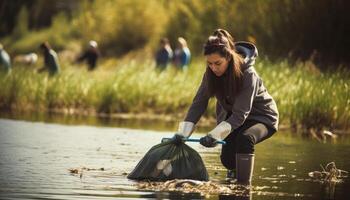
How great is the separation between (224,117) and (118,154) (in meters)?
4.24

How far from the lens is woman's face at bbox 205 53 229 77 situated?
11.9 m

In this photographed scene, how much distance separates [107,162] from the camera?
14914mm

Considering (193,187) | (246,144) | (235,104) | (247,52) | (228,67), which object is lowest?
(193,187)

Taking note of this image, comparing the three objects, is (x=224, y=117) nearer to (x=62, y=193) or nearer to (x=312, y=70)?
(x=62, y=193)

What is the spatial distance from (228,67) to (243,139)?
76cm

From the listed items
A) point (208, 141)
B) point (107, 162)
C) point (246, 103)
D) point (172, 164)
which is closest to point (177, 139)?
point (172, 164)

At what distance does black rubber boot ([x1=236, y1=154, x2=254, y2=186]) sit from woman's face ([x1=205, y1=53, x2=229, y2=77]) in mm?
894

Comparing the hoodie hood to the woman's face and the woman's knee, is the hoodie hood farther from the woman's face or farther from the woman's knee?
the woman's knee

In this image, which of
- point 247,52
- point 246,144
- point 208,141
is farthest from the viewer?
point 247,52

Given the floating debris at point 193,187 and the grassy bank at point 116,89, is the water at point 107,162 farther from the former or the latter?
the grassy bank at point 116,89

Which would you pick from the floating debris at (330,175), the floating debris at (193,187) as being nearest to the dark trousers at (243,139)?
the floating debris at (193,187)

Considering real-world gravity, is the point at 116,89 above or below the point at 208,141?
above

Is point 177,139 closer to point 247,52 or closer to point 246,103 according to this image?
point 246,103

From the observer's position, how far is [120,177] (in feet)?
42.2
